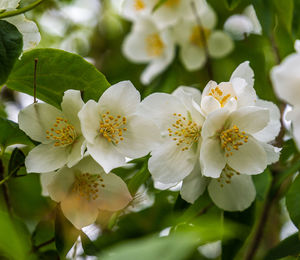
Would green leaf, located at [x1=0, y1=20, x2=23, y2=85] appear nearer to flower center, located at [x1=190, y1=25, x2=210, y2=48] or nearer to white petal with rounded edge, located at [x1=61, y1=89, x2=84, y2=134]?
white petal with rounded edge, located at [x1=61, y1=89, x2=84, y2=134]

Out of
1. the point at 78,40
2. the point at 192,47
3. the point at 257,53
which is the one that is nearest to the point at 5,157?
the point at 257,53

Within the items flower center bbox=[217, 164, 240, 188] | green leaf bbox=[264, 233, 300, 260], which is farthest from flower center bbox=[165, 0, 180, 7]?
green leaf bbox=[264, 233, 300, 260]

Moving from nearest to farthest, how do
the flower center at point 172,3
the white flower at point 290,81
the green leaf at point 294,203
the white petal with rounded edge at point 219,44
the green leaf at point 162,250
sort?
the green leaf at point 162,250, the white flower at point 290,81, the green leaf at point 294,203, the flower center at point 172,3, the white petal with rounded edge at point 219,44

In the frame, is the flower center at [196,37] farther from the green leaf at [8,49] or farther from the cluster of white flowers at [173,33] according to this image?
the green leaf at [8,49]

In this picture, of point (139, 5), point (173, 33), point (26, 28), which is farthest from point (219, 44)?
point (26, 28)

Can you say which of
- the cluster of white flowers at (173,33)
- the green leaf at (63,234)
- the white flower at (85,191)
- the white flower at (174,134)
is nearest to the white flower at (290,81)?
the white flower at (174,134)

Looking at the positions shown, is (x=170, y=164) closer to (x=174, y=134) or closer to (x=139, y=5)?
(x=174, y=134)
